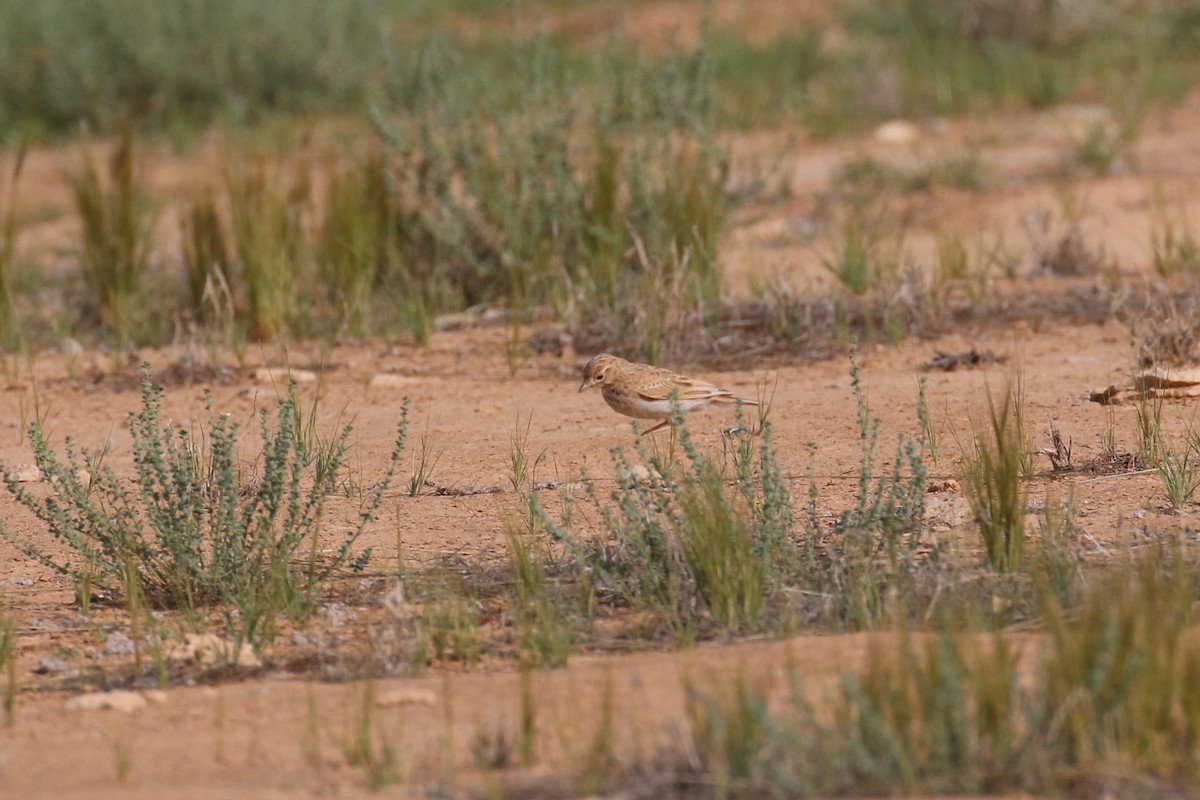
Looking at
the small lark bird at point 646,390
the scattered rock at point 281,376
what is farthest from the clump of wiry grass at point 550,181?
the small lark bird at point 646,390

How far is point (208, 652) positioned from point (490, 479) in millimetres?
1685

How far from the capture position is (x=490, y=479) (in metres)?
5.66

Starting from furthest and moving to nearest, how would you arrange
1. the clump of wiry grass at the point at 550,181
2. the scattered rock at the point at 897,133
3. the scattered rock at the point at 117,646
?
the scattered rock at the point at 897,133
the clump of wiry grass at the point at 550,181
the scattered rock at the point at 117,646

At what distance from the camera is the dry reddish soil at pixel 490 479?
3.48 m

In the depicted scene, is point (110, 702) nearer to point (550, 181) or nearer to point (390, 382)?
point (390, 382)

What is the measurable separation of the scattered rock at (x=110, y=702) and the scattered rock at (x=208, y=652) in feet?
0.70

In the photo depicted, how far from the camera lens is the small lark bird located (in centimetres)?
594

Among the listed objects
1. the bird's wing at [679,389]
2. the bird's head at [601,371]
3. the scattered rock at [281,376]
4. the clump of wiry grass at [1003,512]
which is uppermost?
the scattered rock at [281,376]

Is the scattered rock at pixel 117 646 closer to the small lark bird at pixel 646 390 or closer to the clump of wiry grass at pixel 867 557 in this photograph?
the clump of wiry grass at pixel 867 557

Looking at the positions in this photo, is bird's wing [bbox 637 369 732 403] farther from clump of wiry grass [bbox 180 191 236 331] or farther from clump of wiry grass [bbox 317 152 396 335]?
clump of wiry grass [bbox 180 191 236 331]

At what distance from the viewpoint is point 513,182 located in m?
8.32

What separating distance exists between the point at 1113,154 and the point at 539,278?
442cm

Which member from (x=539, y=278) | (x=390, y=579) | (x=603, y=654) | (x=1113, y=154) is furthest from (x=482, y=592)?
(x=1113, y=154)

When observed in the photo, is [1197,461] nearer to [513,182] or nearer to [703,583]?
[703,583]
